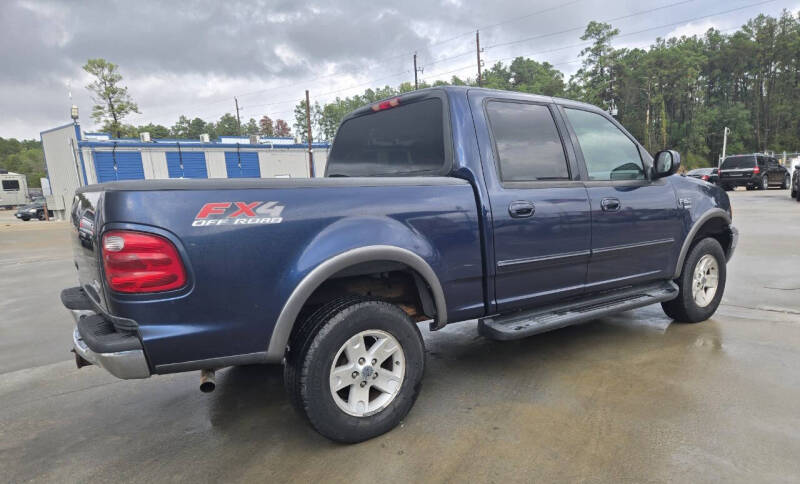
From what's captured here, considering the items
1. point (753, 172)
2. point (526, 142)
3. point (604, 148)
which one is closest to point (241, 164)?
point (753, 172)

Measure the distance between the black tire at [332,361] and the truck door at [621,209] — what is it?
1.68 metres

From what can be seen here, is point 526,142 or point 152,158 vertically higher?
point 152,158

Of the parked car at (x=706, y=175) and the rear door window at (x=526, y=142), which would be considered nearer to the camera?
the rear door window at (x=526, y=142)

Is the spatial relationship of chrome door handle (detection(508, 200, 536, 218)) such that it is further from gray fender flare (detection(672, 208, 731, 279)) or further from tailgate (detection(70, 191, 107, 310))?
tailgate (detection(70, 191, 107, 310))

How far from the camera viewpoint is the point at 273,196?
7.15ft

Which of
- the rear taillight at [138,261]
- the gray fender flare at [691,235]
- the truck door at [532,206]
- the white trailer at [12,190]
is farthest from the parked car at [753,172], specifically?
the white trailer at [12,190]

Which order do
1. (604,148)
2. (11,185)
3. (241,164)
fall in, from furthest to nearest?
(11,185) < (241,164) < (604,148)

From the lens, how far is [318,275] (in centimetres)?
225

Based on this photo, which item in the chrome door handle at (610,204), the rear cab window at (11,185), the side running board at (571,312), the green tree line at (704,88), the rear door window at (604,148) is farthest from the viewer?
the green tree line at (704,88)

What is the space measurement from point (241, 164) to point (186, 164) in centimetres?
381

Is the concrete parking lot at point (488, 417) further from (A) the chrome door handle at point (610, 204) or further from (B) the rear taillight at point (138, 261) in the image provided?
(A) the chrome door handle at point (610, 204)

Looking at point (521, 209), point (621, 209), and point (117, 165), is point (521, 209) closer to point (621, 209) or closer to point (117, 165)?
point (621, 209)

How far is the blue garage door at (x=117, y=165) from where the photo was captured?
91.0 ft

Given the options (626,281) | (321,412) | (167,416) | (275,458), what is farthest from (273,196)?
(626,281)
